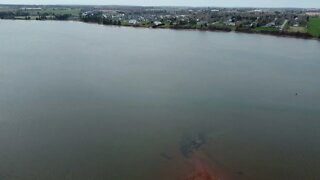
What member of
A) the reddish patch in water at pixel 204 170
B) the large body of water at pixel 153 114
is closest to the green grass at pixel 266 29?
the large body of water at pixel 153 114

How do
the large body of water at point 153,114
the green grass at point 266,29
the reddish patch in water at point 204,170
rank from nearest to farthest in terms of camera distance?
the reddish patch in water at point 204,170
the large body of water at point 153,114
the green grass at point 266,29

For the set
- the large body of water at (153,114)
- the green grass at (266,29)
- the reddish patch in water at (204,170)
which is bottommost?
the reddish patch in water at (204,170)

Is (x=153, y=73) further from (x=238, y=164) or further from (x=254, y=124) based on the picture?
(x=238, y=164)

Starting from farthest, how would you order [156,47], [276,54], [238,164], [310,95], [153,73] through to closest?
1. [156,47]
2. [276,54]
3. [153,73]
4. [310,95]
5. [238,164]

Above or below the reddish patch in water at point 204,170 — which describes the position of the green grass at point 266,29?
above

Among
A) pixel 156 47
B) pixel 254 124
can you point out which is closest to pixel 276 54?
pixel 156 47

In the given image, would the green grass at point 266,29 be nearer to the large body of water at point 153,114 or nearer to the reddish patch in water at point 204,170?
the large body of water at point 153,114

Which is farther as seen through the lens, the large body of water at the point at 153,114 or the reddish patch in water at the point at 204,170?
the large body of water at the point at 153,114

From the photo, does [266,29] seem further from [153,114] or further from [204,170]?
[204,170]

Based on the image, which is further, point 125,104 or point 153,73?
point 153,73

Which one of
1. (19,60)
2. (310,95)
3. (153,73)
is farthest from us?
(19,60)
